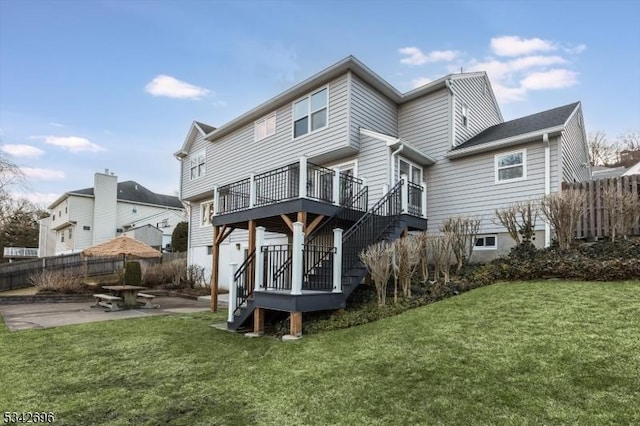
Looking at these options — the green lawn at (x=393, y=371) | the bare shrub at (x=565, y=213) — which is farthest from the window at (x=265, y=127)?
the bare shrub at (x=565, y=213)

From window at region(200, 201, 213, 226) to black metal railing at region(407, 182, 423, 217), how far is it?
1153 cm

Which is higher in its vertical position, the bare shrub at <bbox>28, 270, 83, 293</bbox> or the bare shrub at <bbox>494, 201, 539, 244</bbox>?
the bare shrub at <bbox>494, 201, 539, 244</bbox>

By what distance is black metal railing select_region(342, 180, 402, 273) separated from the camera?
8664mm

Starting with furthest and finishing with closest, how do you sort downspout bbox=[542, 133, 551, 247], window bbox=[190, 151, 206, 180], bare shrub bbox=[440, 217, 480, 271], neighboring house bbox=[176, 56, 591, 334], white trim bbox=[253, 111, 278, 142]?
window bbox=[190, 151, 206, 180]
white trim bbox=[253, 111, 278, 142]
downspout bbox=[542, 133, 551, 247]
bare shrub bbox=[440, 217, 480, 271]
neighboring house bbox=[176, 56, 591, 334]

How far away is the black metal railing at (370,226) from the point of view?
8.66 m

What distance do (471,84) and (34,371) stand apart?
15.1 m

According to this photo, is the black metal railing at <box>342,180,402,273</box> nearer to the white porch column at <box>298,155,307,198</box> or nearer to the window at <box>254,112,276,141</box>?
the white porch column at <box>298,155,307,198</box>

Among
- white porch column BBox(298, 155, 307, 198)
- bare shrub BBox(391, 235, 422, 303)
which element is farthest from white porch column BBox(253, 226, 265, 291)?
bare shrub BBox(391, 235, 422, 303)

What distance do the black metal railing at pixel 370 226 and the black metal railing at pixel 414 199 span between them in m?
0.83

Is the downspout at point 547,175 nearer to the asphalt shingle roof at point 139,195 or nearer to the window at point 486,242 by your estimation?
the window at point 486,242

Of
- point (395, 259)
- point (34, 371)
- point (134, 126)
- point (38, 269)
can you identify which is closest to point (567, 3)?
point (395, 259)

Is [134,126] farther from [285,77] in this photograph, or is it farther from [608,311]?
[608,311]

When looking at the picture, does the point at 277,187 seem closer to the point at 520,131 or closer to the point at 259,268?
the point at 259,268

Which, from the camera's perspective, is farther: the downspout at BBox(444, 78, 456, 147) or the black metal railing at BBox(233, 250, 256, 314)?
the downspout at BBox(444, 78, 456, 147)
